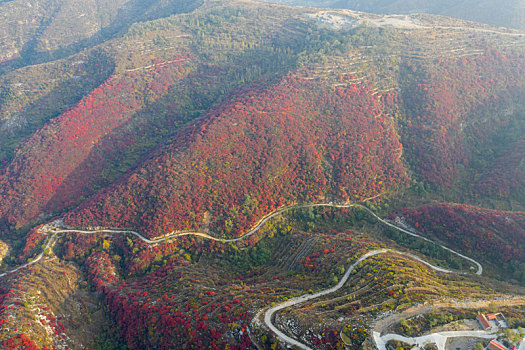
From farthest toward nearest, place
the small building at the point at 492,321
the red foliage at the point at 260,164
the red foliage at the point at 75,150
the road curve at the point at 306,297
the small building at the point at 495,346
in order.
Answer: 1. the red foliage at the point at 75,150
2. the red foliage at the point at 260,164
3. the road curve at the point at 306,297
4. the small building at the point at 492,321
5. the small building at the point at 495,346

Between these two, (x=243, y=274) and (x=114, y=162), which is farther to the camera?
(x=114, y=162)

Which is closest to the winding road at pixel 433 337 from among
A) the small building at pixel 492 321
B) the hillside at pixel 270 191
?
the hillside at pixel 270 191

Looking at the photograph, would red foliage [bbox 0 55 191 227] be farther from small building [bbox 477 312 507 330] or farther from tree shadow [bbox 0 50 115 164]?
small building [bbox 477 312 507 330]

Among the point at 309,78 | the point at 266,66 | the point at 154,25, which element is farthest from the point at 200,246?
the point at 154,25

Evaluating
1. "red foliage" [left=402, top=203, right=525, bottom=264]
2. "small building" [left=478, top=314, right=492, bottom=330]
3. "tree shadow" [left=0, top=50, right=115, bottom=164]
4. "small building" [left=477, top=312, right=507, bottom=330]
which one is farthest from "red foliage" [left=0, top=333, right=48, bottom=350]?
"red foliage" [left=402, top=203, right=525, bottom=264]

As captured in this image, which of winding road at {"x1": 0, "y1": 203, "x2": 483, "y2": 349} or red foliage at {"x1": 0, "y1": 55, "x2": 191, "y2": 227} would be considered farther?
red foliage at {"x1": 0, "y1": 55, "x2": 191, "y2": 227}

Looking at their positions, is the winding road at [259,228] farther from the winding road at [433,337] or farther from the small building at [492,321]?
the small building at [492,321]

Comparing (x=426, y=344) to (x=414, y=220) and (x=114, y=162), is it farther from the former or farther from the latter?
(x=114, y=162)

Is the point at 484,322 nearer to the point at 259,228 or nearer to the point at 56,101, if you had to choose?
the point at 259,228
